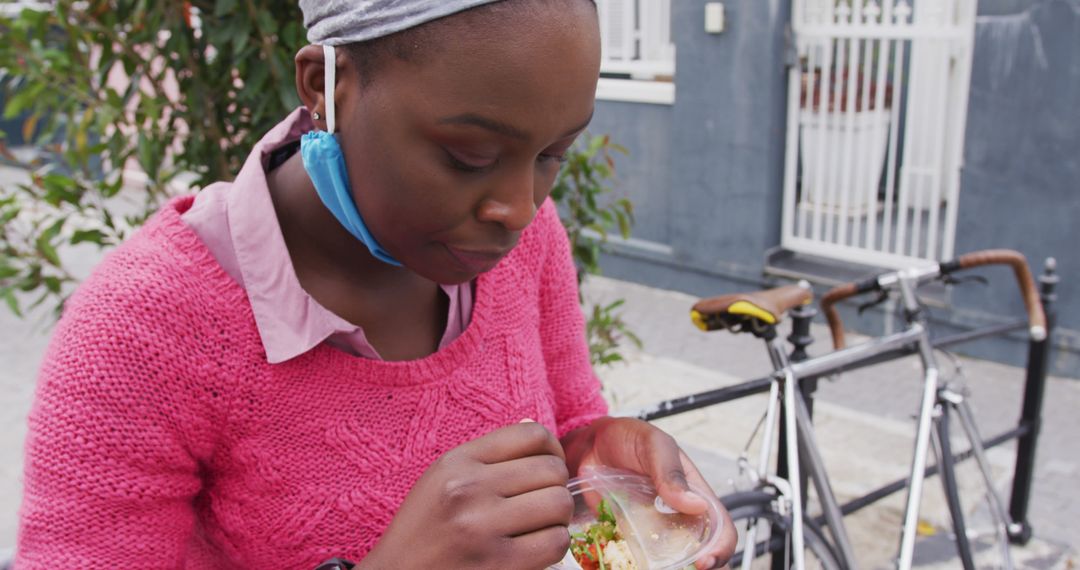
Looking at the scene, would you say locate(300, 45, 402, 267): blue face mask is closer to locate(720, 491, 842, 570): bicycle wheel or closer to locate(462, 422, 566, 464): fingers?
locate(462, 422, 566, 464): fingers

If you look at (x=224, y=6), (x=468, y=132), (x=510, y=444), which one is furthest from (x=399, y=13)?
(x=224, y=6)

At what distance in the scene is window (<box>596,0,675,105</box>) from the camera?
279 inches

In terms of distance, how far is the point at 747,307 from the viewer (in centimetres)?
264

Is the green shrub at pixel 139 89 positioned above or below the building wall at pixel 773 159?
above

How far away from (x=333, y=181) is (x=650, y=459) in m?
0.60

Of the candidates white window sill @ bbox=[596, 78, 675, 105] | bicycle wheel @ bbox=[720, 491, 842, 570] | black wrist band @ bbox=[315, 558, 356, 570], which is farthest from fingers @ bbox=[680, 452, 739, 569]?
white window sill @ bbox=[596, 78, 675, 105]

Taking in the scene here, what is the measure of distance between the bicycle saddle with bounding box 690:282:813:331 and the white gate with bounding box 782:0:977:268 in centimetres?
337

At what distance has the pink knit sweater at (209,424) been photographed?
1.09 meters

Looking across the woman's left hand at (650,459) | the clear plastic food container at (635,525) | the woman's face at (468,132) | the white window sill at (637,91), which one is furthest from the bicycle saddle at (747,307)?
A: the white window sill at (637,91)

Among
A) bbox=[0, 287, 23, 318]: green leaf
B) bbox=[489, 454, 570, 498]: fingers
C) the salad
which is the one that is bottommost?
the salad

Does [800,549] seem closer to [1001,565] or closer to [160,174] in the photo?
[1001,565]

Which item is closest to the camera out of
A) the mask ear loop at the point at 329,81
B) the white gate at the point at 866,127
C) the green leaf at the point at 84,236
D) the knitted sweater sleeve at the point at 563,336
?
the mask ear loop at the point at 329,81

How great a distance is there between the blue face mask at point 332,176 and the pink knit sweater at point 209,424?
0.15 meters

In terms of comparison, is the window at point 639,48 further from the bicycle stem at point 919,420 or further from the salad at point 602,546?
the salad at point 602,546
